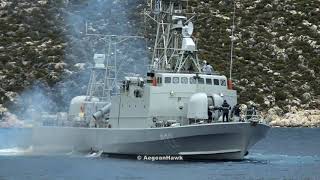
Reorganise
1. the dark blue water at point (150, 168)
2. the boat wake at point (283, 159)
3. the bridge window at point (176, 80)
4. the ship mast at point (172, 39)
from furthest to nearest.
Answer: the ship mast at point (172, 39)
the boat wake at point (283, 159)
the bridge window at point (176, 80)
the dark blue water at point (150, 168)

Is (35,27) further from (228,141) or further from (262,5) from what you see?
(228,141)

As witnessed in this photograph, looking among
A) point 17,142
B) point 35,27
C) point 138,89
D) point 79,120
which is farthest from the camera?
point 35,27

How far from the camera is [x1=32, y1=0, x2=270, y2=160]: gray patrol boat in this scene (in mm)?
54500

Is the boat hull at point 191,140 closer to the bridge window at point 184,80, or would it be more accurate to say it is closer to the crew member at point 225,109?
the crew member at point 225,109

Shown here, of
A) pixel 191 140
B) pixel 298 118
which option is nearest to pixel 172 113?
pixel 191 140

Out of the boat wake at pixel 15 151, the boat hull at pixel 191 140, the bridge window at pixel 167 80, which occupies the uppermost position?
the bridge window at pixel 167 80

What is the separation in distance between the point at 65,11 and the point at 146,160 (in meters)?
91.3

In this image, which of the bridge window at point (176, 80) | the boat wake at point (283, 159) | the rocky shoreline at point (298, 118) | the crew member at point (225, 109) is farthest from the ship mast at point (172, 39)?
the rocky shoreline at point (298, 118)

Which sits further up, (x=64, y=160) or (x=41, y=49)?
(x=41, y=49)

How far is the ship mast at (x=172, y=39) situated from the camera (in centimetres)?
6019

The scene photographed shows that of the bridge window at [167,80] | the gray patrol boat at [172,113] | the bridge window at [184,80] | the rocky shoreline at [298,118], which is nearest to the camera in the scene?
the gray patrol boat at [172,113]

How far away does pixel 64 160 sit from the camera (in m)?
61.2

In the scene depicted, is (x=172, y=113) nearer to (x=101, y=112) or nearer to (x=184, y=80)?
(x=184, y=80)

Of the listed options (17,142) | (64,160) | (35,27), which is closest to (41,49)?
(35,27)
